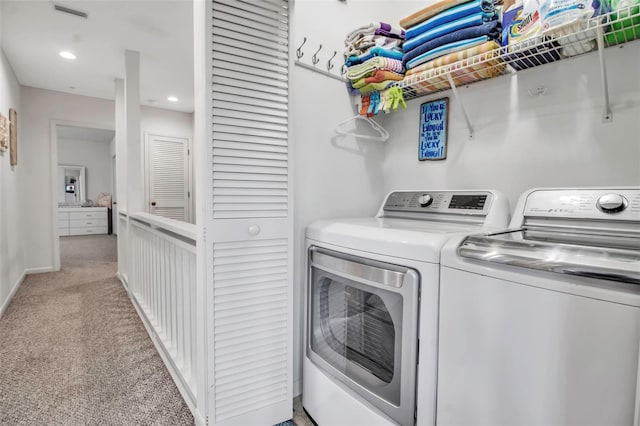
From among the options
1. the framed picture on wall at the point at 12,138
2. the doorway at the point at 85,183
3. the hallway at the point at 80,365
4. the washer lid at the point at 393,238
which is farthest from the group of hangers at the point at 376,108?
the doorway at the point at 85,183

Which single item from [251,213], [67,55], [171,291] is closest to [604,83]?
[251,213]

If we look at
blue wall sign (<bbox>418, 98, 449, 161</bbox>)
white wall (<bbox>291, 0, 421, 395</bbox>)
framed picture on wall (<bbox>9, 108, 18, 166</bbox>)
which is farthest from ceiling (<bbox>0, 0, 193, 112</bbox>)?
blue wall sign (<bbox>418, 98, 449, 161</bbox>)

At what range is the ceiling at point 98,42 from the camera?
2.43 meters

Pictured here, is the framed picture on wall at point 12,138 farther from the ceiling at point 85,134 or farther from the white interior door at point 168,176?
the ceiling at point 85,134

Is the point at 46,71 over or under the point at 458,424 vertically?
over

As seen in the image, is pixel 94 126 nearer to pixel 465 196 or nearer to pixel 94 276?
pixel 94 276

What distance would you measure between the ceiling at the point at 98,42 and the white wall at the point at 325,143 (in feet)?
4.42

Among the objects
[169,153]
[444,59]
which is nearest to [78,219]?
[169,153]

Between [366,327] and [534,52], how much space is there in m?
1.21

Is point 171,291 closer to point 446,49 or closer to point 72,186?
point 446,49

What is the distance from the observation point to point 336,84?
66.3 inches

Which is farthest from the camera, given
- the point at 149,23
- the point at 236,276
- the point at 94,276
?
the point at 94,276

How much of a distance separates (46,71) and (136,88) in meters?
1.26

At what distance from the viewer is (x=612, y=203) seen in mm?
986
